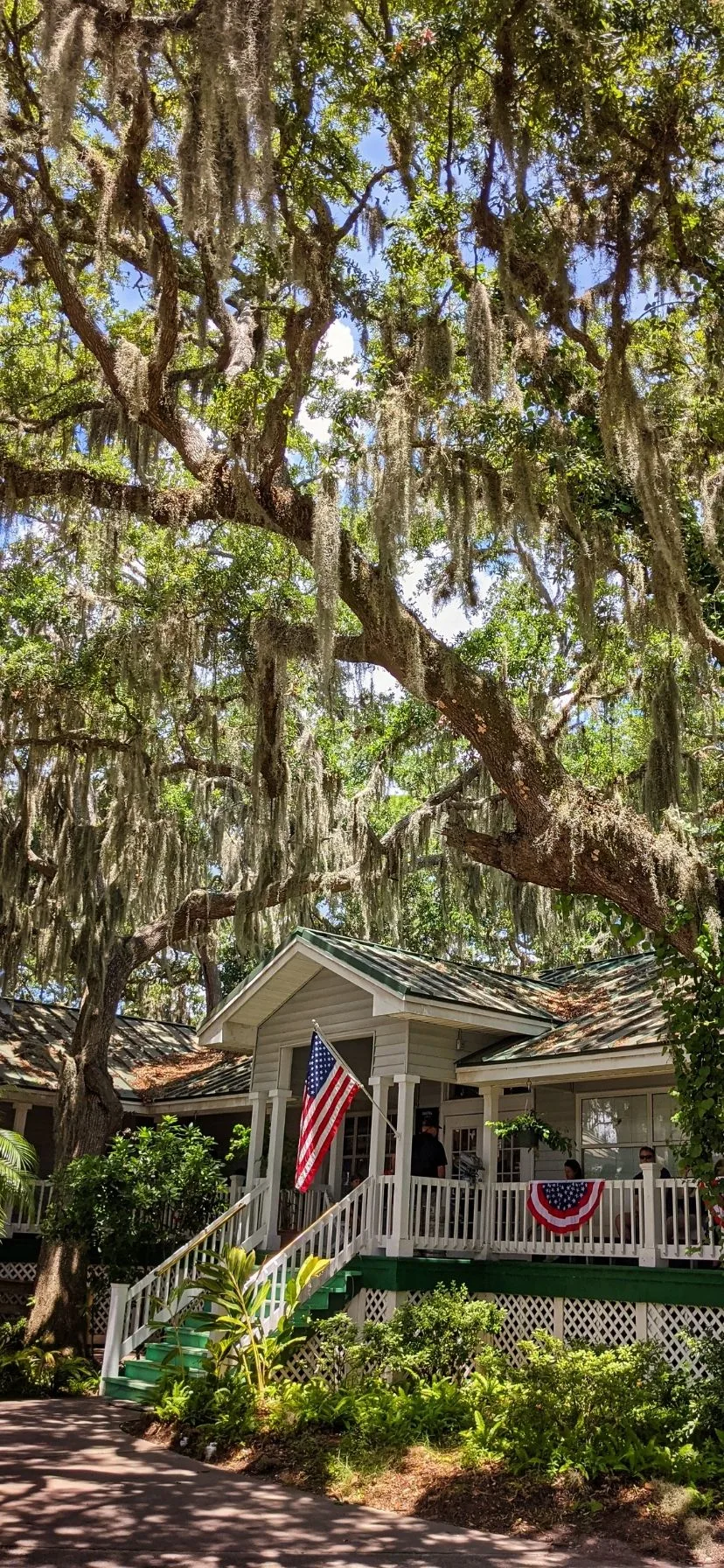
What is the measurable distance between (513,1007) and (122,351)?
8.44 m

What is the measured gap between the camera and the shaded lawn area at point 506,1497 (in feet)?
23.9

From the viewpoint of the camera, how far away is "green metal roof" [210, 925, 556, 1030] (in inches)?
522

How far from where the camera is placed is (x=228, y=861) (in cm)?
2025

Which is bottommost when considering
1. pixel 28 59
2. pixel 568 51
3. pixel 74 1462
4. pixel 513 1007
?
pixel 74 1462

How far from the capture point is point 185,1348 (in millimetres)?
12531

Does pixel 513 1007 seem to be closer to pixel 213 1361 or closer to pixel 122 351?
pixel 213 1361

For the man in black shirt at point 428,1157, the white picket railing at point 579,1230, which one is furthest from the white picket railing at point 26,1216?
the white picket railing at point 579,1230

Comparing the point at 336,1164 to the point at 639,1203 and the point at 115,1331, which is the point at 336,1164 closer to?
the point at 115,1331

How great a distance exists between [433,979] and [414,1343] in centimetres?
418

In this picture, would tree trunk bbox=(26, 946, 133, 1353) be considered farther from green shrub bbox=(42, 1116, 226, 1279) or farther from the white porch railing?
the white porch railing

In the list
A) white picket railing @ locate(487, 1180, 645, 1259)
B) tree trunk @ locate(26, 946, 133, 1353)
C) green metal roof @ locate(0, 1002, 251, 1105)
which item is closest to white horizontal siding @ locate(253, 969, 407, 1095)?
white picket railing @ locate(487, 1180, 645, 1259)

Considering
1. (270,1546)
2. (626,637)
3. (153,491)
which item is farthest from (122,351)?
(270,1546)

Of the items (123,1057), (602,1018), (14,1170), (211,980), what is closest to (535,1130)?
(602,1018)

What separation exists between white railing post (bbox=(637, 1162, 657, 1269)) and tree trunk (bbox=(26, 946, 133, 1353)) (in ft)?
24.6
